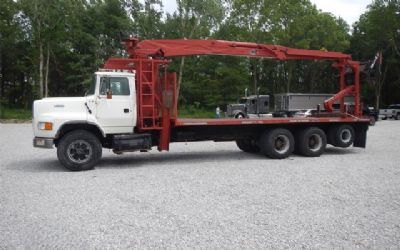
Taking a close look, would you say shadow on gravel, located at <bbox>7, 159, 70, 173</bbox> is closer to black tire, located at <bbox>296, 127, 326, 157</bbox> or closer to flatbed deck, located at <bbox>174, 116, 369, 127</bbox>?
flatbed deck, located at <bbox>174, 116, 369, 127</bbox>

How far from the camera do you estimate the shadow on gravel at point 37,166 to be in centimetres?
1008

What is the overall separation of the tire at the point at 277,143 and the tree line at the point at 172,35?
2850cm

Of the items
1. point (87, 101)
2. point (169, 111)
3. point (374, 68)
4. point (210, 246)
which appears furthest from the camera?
point (374, 68)

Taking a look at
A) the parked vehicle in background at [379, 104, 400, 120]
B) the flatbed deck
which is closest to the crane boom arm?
the flatbed deck

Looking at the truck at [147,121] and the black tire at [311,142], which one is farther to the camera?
the black tire at [311,142]

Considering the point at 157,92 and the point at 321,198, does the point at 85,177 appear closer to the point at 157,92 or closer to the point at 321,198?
the point at 157,92

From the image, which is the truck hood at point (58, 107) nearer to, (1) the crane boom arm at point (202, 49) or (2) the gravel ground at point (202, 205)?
(2) the gravel ground at point (202, 205)

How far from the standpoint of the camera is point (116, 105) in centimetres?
1038

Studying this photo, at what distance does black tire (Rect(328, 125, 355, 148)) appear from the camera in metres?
13.2

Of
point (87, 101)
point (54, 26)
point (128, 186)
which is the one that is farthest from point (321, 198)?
point (54, 26)

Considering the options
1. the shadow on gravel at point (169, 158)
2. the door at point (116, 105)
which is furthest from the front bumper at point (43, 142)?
the shadow on gravel at point (169, 158)

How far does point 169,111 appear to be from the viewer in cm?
1080

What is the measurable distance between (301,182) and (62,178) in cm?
Answer: 543

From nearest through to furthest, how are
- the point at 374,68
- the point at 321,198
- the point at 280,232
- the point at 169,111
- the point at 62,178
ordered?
the point at 280,232 < the point at 321,198 < the point at 62,178 < the point at 169,111 < the point at 374,68
